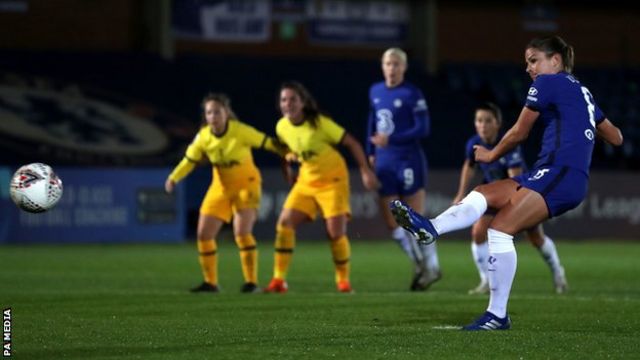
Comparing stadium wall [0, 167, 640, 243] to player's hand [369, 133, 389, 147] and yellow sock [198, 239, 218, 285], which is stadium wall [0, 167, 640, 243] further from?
player's hand [369, 133, 389, 147]

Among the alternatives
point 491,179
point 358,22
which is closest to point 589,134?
point 491,179

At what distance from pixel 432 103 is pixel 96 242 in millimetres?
10655

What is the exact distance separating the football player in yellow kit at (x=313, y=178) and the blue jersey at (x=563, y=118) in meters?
4.41

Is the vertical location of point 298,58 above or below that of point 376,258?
above

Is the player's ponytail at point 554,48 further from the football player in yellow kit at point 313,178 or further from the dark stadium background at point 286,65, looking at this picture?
the dark stadium background at point 286,65

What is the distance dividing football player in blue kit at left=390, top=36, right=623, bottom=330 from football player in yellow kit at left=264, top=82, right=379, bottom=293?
13.9 feet

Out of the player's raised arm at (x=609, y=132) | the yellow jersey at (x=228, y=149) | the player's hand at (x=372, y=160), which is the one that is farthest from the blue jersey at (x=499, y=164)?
the player's raised arm at (x=609, y=132)

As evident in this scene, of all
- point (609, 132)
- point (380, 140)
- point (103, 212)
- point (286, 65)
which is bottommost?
point (103, 212)

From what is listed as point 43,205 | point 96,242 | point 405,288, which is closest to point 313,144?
point 405,288

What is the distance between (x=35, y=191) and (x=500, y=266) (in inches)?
151

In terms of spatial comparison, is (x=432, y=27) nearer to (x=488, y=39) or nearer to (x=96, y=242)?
(x=488, y=39)

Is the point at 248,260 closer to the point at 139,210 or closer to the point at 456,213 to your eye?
the point at 456,213

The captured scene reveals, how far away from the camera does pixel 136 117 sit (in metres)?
27.2

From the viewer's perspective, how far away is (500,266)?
877 centimetres
